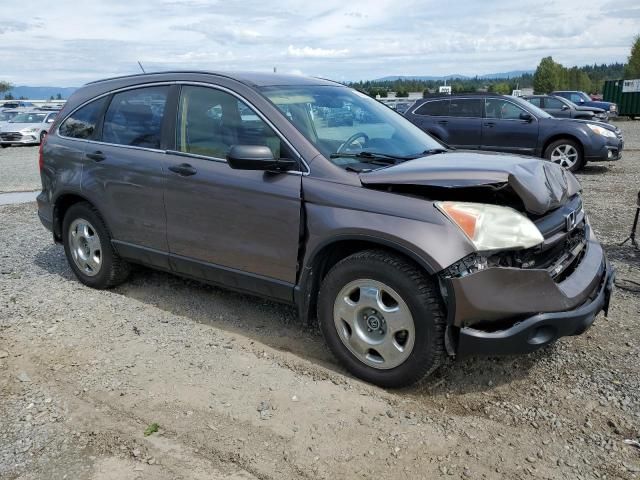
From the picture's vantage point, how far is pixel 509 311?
3.04 m

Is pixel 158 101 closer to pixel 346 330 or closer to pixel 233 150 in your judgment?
pixel 233 150

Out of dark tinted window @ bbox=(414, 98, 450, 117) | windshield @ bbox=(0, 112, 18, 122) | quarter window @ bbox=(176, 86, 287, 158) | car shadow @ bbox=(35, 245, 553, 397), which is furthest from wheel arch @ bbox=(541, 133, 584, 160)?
windshield @ bbox=(0, 112, 18, 122)

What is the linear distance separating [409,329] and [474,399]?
23.7 inches

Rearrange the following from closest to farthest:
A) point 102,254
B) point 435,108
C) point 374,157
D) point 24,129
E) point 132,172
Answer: point 374,157, point 132,172, point 102,254, point 435,108, point 24,129

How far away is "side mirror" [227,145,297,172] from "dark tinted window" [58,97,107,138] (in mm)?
2044

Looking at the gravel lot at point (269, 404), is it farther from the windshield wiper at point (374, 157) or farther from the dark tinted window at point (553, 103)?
the dark tinted window at point (553, 103)

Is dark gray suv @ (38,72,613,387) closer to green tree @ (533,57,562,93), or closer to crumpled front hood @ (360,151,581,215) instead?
crumpled front hood @ (360,151,581,215)

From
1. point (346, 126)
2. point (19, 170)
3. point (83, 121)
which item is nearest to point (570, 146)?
point (346, 126)

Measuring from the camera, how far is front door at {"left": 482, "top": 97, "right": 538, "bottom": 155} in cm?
1243

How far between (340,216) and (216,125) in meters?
1.33

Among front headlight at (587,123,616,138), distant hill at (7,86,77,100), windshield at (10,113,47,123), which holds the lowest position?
front headlight at (587,123,616,138)

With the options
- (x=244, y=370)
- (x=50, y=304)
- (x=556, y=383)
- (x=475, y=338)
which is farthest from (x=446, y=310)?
(x=50, y=304)

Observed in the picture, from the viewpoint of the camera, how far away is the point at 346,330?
11.4ft

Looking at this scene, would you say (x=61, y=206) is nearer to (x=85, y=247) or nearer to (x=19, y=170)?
(x=85, y=247)
